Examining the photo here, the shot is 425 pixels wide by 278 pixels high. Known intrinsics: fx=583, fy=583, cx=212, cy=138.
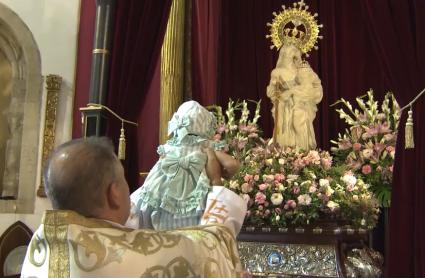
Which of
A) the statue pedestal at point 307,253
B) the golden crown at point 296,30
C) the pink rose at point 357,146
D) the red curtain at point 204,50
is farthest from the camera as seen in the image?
the red curtain at point 204,50

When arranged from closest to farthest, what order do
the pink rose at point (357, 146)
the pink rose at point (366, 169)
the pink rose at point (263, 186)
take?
1. the pink rose at point (263, 186)
2. the pink rose at point (366, 169)
3. the pink rose at point (357, 146)

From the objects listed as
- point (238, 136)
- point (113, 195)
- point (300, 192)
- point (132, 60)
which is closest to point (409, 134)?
point (300, 192)

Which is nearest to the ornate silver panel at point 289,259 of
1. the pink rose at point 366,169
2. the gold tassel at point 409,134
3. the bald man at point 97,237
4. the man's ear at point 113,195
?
the gold tassel at point 409,134

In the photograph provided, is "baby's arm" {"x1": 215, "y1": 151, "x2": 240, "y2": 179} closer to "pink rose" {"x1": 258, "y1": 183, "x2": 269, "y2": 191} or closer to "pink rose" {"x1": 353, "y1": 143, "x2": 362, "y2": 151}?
"pink rose" {"x1": 258, "y1": 183, "x2": 269, "y2": 191}

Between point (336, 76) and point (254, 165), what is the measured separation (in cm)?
204

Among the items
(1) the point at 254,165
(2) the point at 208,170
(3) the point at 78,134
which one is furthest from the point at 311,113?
(2) the point at 208,170

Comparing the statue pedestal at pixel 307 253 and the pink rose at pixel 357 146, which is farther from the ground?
the pink rose at pixel 357 146

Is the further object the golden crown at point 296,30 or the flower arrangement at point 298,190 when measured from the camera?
the golden crown at point 296,30

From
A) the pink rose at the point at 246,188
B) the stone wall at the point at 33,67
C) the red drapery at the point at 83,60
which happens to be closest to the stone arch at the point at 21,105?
the stone wall at the point at 33,67

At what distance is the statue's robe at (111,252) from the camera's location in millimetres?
1144

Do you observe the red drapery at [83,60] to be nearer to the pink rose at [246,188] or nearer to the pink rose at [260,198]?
the pink rose at [246,188]

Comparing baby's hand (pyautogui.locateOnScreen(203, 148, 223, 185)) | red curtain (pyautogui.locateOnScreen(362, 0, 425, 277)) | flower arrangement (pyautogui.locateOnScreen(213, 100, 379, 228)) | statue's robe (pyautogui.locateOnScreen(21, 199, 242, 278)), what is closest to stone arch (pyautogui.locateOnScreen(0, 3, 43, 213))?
flower arrangement (pyautogui.locateOnScreen(213, 100, 379, 228))

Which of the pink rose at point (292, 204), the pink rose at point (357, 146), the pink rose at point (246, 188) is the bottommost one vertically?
the pink rose at point (292, 204)

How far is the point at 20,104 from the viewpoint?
5.16 metres
